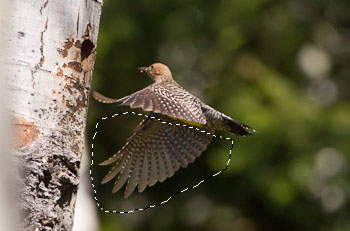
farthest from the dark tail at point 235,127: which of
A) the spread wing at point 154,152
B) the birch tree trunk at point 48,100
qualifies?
the birch tree trunk at point 48,100

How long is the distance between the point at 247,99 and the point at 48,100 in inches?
216

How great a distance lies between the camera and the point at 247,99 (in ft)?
25.2

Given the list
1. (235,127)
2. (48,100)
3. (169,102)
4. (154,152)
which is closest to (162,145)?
(154,152)

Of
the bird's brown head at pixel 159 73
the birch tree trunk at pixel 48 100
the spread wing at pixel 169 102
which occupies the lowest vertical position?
the birch tree trunk at pixel 48 100

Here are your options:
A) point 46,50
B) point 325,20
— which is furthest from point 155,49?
point 46,50

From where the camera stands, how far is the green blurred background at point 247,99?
7.64 m

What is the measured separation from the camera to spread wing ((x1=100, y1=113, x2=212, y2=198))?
179 inches

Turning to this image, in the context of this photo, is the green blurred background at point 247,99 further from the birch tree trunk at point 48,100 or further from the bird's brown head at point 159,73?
the birch tree trunk at point 48,100

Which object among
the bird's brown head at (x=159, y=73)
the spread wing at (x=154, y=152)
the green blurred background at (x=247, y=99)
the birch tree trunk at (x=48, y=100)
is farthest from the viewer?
the green blurred background at (x=247, y=99)

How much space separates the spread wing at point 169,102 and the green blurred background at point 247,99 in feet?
10.2

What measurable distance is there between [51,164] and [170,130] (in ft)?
7.74

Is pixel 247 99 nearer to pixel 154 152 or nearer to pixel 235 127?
pixel 154 152

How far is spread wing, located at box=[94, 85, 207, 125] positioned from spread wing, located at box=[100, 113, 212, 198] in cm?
34

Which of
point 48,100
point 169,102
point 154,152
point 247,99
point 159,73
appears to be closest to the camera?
point 48,100
